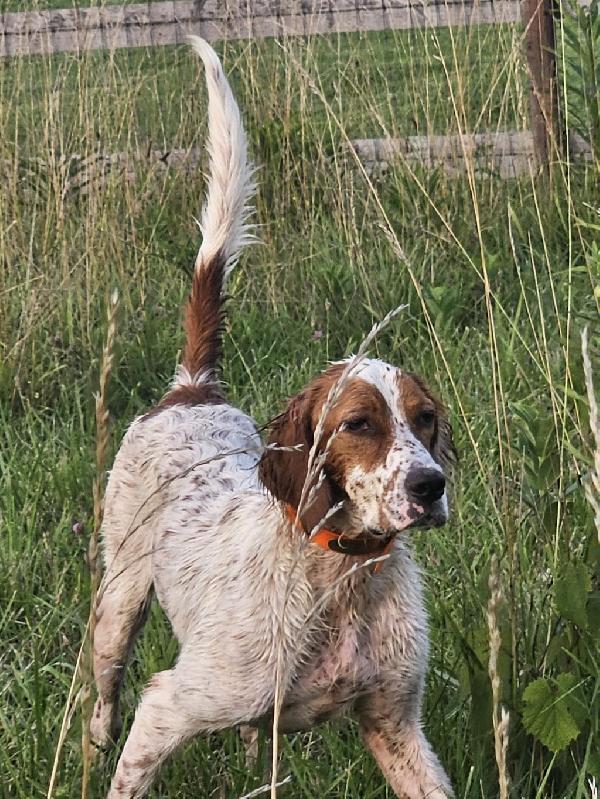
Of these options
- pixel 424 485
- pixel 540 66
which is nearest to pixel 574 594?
pixel 424 485

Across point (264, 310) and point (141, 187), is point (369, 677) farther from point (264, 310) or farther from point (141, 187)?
point (141, 187)

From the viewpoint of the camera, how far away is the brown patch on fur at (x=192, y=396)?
373 cm

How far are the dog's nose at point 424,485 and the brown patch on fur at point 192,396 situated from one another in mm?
1359

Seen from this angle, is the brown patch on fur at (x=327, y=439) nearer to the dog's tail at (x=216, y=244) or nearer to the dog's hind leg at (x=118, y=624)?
the dog's hind leg at (x=118, y=624)

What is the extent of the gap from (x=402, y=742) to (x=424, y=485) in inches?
23.1

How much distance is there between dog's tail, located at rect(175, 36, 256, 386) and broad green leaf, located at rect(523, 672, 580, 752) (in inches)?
65.8

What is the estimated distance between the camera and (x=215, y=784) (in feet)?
9.14

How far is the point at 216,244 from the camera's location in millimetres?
3760

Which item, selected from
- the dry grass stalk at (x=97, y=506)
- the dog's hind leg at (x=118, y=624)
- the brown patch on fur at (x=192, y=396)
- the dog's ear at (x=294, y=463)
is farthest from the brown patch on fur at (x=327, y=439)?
the dry grass stalk at (x=97, y=506)

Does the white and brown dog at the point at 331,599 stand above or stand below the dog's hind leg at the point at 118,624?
above

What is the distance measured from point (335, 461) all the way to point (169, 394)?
1.28 meters

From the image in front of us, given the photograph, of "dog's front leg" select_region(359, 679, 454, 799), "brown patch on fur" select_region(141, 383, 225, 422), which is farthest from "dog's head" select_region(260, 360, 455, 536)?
"brown patch on fur" select_region(141, 383, 225, 422)

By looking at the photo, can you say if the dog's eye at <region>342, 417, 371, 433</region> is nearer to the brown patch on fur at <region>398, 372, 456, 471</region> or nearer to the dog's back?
the brown patch on fur at <region>398, 372, 456, 471</region>

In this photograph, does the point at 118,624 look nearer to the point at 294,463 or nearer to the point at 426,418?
the point at 294,463
